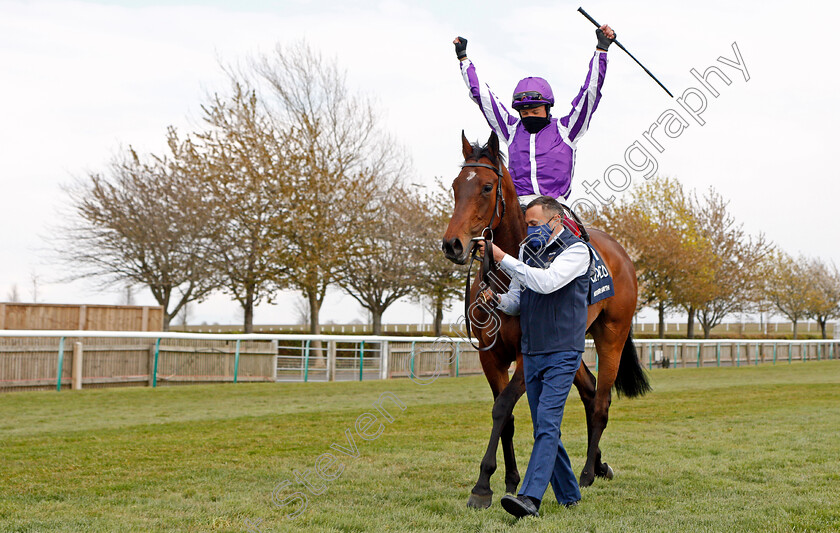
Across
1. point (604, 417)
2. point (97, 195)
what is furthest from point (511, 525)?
point (97, 195)

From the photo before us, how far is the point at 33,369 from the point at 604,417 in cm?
1103

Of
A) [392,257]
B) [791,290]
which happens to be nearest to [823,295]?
[791,290]

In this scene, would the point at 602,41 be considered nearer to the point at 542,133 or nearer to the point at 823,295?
the point at 542,133

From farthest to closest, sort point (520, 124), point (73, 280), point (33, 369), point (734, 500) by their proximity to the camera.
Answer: point (73, 280), point (33, 369), point (520, 124), point (734, 500)

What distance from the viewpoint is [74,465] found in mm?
5387

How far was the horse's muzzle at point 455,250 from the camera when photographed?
3652mm

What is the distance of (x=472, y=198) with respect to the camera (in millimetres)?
3926

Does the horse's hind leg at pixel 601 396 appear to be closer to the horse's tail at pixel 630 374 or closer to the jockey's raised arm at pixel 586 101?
the horse's tail at pixel 630 374

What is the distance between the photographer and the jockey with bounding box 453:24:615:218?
15.5 feet

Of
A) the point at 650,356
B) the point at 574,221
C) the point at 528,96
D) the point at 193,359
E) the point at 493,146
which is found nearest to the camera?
the point at 493,146

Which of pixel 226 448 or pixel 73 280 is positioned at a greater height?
pixel 73 280

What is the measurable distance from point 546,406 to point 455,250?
90cm

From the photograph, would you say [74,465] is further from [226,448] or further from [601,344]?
[601,344]

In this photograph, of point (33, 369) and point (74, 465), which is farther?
point (33, 369)
